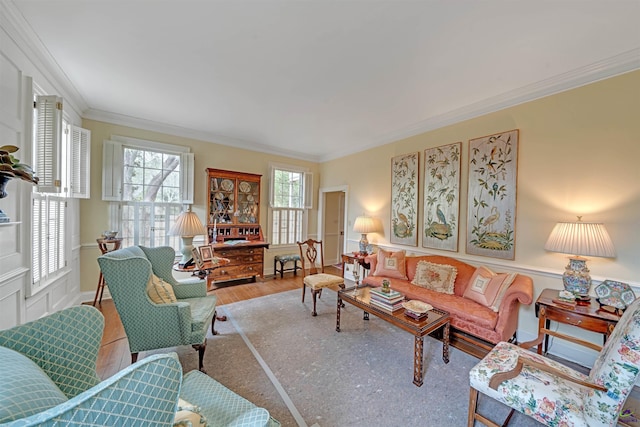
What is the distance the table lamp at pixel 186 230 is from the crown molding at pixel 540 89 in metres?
3.47

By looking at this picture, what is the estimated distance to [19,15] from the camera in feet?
5.66

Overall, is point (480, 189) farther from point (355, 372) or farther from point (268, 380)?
point (268, 380)

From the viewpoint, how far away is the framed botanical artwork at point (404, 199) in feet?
12.0

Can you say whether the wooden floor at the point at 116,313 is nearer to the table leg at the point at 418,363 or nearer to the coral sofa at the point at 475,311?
the coral sofa at the point at 475,311

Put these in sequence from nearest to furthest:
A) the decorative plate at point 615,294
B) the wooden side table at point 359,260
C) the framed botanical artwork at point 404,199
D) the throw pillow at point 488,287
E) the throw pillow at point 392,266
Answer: the decorative plate at point 615,294
the throw pillow at point 488,287
the throw pillow at point 392,266
the framed botanical artwork at point 404,199
the wooden side table at point 359,260

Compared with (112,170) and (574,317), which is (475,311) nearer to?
(574,317)

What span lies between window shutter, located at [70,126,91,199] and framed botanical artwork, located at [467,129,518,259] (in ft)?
16.4

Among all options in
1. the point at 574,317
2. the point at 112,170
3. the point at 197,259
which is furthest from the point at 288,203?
the point at 574,317

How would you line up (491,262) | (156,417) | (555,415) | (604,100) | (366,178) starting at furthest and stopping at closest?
(366,178), (491,262), (604,100), (555,415), (156,417)

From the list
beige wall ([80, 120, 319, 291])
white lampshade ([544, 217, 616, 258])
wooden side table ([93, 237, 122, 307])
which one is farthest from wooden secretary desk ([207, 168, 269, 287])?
white lampshade ([544, 217, 616, 258])

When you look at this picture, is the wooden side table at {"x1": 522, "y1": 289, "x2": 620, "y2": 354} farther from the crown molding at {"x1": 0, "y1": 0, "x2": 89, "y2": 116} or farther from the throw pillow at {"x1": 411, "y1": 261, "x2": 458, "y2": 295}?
the crown molding at {"x1": 0, "y1": 0, "x2": 89, "y2": 116}

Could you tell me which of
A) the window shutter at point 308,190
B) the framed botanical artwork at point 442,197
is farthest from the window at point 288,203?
the framed botanical artwork at point 442,197

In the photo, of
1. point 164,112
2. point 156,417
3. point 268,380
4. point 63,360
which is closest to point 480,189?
point 268,380

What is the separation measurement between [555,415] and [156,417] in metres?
1.85
